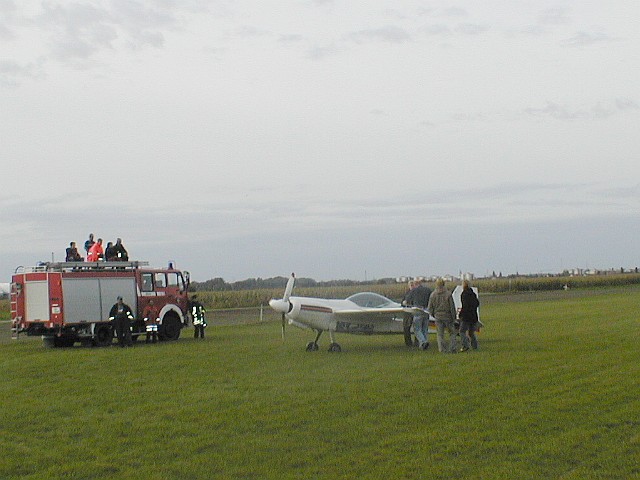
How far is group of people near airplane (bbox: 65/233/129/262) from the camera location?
30.8 meters

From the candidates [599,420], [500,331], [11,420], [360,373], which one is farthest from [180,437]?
[500,331]

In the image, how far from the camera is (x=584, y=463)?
9.27 metres

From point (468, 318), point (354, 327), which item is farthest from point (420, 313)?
point (354, 327)

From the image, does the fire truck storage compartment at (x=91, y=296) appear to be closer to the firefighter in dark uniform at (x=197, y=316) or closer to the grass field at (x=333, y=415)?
the firefighter in dark uniform at (x=197, y=316)

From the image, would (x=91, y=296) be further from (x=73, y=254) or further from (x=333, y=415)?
(x=333, y=415)

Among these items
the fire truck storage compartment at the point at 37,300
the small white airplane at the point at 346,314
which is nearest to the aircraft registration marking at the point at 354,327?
the small white airplane at the point at 346,314

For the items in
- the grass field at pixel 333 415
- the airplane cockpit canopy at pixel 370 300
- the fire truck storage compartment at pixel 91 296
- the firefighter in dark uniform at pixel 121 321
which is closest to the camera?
the grass field at pixel 333 415

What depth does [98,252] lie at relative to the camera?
103 ft

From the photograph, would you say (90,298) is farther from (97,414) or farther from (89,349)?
(97,414)

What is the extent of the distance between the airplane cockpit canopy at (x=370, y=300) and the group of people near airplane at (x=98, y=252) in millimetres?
10136

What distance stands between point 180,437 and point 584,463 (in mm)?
4766

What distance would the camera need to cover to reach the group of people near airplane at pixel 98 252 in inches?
1212

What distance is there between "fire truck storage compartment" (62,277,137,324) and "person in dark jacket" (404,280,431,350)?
10.7 metres

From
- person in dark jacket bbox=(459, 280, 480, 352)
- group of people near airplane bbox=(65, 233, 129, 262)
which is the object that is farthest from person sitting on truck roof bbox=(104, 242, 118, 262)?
person in dark jacket bbox=(459, 280, 480, 352)
